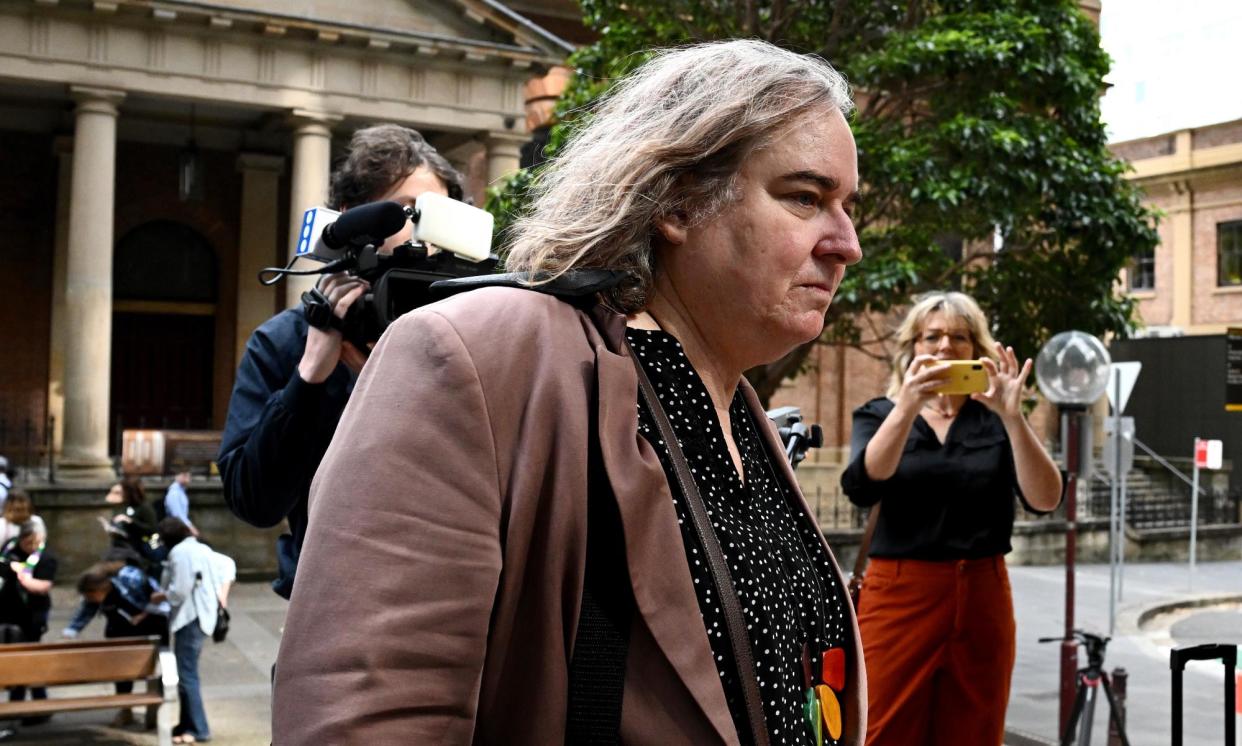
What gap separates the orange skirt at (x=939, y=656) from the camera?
4.47 m

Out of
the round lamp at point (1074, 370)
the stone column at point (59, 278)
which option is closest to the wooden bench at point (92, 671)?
the round lamp at point (1074, 370)

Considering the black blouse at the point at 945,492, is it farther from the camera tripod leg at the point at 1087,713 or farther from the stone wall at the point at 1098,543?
the stone wall at the point at 1098,543

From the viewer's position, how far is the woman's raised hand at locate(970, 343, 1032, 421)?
465cm

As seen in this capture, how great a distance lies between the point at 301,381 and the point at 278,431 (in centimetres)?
13

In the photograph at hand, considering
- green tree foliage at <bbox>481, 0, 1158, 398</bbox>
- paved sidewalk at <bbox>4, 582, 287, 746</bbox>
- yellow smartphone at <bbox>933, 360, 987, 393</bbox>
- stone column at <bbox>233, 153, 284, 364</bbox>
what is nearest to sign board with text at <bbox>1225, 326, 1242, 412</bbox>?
green tree foliage at <bbox>481, 0, 1158, 398</bbox>

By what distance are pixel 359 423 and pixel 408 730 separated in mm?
332

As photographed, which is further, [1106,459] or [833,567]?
[1106,459]

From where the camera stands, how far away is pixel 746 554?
5.27ft

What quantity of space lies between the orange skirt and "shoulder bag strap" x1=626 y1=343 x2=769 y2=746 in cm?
309

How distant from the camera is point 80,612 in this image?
10.4m

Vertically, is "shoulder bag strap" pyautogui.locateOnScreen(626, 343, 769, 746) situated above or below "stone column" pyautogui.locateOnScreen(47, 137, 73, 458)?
below

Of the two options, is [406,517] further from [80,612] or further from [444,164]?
[80,612]

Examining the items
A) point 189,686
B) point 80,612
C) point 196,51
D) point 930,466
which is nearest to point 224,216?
point 196,51

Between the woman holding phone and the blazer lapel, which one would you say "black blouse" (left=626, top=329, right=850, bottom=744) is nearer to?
the blazer lapel
